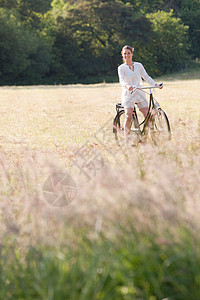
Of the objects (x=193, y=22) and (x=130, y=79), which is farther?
(x=193, y=22)

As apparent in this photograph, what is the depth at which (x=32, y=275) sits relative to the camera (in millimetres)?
2650

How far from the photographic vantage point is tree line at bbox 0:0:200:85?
186 feet

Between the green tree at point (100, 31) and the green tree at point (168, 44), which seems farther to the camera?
the green tree at point (168, 44)

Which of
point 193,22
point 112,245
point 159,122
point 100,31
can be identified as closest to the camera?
point 112,245

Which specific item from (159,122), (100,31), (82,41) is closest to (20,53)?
(82,41)

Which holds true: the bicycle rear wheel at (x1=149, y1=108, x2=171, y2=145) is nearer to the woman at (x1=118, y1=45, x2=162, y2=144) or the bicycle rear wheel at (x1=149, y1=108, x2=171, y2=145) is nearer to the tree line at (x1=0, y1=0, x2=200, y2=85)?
the woman at (x1=118, y1=45, x2=162, y2=144)

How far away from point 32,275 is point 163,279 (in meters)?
0.80

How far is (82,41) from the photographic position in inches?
2490

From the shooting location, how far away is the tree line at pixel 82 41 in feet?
186

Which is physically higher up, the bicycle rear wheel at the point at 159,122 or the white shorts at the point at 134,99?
the white shorts at the point at 134,99

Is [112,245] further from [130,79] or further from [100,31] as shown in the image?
[100,31]

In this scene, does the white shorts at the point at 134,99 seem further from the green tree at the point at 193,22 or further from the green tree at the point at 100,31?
the green tree at the point at 193,22

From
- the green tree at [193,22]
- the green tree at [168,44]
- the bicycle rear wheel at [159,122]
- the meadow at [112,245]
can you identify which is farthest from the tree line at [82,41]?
the meadow at [112,245]

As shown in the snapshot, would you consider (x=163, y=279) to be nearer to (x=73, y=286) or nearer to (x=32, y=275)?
(x=73, y=286)
